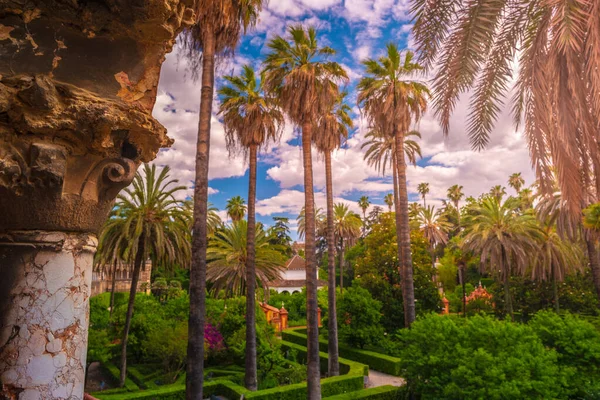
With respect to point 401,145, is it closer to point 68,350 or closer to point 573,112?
point 573,112

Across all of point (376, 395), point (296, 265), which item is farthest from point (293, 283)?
point (376, 395)

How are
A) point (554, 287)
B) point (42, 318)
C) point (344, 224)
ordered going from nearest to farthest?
point (42, 318) < point (554, 287) < point (344, 224)

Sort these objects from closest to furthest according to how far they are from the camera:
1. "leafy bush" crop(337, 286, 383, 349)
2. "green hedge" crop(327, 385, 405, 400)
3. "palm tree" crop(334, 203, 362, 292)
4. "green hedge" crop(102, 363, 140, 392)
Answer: "green hedge" crop(327, 385, 405, 400), "green hedge" crop(102, 363, 140, 392), "leafy bush" crop(337, 286, 383, 349), "palm tree" crop(334, 203, 362, 292)

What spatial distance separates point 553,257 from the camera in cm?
2700

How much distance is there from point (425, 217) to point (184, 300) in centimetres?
3374

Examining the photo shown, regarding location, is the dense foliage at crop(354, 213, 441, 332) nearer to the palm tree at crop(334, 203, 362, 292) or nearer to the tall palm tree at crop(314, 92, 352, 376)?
the tall palm tree at crop(314, 92, 352, 376)

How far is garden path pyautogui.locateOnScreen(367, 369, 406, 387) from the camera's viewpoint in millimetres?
20719

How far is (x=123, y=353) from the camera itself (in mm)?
18859

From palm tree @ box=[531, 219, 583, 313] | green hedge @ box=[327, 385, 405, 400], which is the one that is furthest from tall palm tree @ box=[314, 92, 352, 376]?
palm tree @ box=[531, 219, 583, 313]

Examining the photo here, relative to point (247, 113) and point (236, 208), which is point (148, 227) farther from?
Answer: point (236, 208)

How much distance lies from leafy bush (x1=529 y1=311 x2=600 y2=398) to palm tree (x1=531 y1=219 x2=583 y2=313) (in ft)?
46.4

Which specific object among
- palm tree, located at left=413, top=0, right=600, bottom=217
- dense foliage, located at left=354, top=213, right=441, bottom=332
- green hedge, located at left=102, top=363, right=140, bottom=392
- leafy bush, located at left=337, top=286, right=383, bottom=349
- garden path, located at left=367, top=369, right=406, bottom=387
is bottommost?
garden path, located at left=367, top=369, right=406, bottom=387

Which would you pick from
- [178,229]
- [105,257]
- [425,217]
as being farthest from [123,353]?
[425,217]

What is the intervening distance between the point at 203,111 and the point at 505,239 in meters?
22.6
